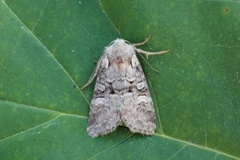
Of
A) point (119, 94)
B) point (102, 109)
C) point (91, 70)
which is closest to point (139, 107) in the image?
point (119, 94)

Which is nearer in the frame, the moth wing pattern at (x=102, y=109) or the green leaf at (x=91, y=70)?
the green leaf at (x=91, y=70)

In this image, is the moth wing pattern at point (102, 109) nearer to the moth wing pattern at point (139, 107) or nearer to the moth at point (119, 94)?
the moth at point (119, 94)

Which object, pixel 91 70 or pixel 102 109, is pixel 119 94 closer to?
pixel 102 109

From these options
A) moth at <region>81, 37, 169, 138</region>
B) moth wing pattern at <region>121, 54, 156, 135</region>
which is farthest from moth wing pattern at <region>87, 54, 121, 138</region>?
moth wing pattern at <region>121, 54, 156, 135</region>

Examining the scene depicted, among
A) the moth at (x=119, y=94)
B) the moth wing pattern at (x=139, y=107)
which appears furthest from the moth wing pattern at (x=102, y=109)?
the moth wing pattern at (x=139, y=107)

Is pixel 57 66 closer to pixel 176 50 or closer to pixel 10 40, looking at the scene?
pixel 10 40
